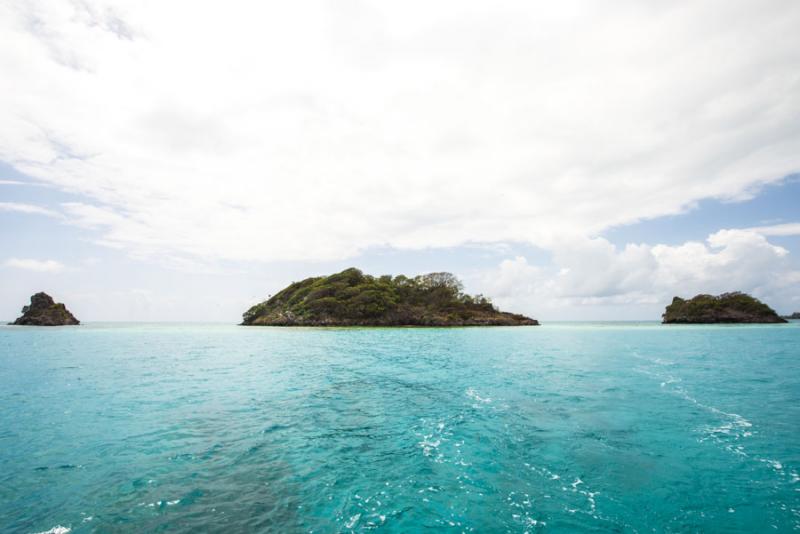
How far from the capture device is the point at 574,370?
109ft

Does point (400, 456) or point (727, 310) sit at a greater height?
point (727, 310)

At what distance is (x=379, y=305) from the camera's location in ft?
534

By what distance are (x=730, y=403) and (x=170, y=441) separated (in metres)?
28.1

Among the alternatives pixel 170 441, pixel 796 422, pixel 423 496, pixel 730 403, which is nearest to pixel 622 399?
pixel 730 403

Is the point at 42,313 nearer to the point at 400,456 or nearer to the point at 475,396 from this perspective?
the point at 475,396

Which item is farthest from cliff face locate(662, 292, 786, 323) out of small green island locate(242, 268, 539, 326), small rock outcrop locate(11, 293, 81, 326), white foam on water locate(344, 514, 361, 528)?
small rock outcrop locate(11, 293, 81, 326)

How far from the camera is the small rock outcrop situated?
163000mm

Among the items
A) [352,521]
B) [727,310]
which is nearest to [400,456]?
[352,521]

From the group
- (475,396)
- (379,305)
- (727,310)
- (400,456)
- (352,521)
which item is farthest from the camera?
(727,310)

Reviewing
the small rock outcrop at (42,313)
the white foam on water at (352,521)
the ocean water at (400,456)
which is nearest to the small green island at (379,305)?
the small rock outcrop at (42,313)

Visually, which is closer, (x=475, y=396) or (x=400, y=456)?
(x=400, y=456)

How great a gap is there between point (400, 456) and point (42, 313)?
21950cm

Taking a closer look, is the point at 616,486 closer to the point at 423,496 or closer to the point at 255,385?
the point at 423,496

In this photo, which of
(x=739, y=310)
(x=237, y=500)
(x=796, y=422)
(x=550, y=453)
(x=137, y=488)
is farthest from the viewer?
(x=739, y=310)
